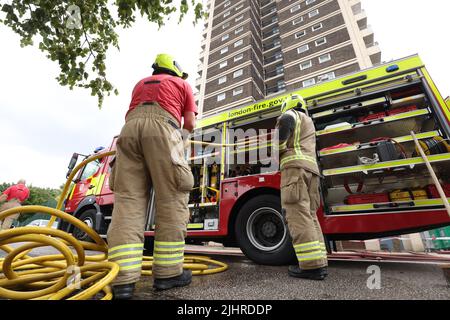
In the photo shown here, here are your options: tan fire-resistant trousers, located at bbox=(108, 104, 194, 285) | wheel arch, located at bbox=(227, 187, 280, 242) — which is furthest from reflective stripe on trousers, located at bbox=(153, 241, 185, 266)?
wheel arch, located at bbox=(227, 187, 280, 242)

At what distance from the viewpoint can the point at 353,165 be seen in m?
3.21

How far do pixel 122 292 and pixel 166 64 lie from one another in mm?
1976

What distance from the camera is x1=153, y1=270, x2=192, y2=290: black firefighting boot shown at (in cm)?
169

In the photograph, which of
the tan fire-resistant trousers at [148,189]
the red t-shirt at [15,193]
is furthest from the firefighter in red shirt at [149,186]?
the red t-shirt at [15,193]

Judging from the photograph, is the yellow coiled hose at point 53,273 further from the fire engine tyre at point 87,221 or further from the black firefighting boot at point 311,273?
the fire engine tyre at point 87,221

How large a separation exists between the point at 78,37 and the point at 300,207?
412 cm

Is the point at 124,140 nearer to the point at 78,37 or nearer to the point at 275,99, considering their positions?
the point at 275,99

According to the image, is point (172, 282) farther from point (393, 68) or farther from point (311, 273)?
point (393, 68)

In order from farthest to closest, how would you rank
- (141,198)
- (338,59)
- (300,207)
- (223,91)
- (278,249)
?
(223,91) < (338,59) < (278,249) < (300,207) < (141,198)

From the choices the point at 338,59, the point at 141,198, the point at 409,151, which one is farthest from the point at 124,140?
the point at 338,59

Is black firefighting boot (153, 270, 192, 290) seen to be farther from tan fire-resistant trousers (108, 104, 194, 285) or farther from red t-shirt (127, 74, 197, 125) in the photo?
red t-shirt (127, 74, 197, 125)
